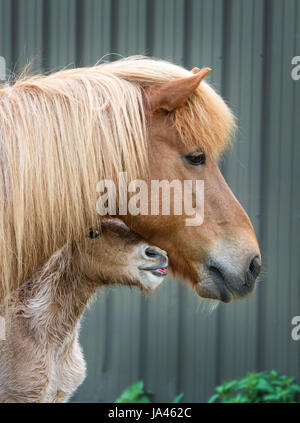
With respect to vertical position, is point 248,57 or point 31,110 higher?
point 248,57

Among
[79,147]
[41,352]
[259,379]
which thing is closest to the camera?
[79,147]

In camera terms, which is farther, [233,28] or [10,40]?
[10,40]

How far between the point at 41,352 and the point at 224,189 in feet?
3.52

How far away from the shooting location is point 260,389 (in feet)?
13.1

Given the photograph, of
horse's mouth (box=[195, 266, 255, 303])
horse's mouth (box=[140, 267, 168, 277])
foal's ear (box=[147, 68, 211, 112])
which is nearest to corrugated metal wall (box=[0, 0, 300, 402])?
horse's mouth (box=[140, 267, 168, 277])

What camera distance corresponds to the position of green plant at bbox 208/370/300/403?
12.8 ft

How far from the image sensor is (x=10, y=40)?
440 centimetres

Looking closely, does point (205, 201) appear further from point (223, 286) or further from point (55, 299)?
point (55, 299)

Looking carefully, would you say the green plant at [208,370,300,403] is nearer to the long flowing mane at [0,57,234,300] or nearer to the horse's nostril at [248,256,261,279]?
the horse's nostril at [248,256,261,279]

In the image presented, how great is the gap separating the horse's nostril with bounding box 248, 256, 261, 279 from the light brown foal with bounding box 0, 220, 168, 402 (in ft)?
1.42

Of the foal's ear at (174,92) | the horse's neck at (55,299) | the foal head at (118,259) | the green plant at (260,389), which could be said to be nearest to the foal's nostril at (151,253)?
the foal head at (118,259)

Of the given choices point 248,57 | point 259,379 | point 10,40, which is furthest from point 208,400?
point 10,40

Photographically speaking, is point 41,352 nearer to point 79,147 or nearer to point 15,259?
point 15,259

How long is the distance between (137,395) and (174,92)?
3009 millimetres
